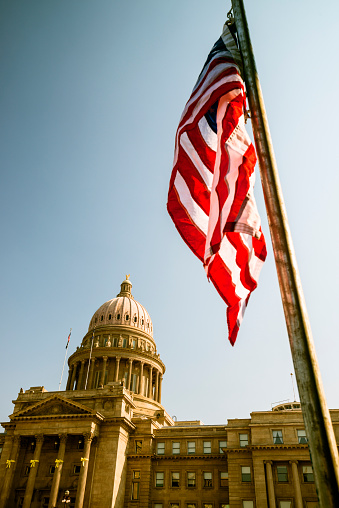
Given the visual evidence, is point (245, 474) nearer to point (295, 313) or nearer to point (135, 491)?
point (135, 491)

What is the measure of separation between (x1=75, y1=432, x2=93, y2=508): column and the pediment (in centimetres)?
371

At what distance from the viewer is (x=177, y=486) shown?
4897 centimetres

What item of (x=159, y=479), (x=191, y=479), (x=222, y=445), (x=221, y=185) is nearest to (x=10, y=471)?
(x=159, y=479)

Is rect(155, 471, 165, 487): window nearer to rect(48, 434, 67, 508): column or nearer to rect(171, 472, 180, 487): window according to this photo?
rect(171, 472, 180, 487): window

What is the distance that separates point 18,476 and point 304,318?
55411mm

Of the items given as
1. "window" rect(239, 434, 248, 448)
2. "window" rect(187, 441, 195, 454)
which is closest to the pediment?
"window" rect(187, 441, 195, 454)

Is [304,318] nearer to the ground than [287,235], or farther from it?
nearer to the ground

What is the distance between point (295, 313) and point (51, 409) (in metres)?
52.5

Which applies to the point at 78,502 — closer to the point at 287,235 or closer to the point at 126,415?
the point at 126,415

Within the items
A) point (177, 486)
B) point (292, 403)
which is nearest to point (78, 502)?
point (177, 486)

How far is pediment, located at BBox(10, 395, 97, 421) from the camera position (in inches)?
1955

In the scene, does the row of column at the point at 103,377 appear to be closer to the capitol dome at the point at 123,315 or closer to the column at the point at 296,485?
the capitol dome at the point at 123,315

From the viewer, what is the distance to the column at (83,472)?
4284 cm

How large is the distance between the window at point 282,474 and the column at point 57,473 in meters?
24.6
